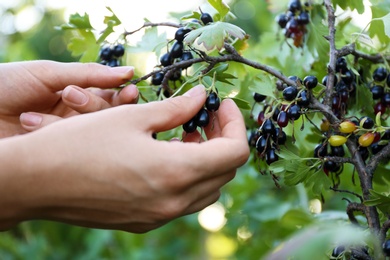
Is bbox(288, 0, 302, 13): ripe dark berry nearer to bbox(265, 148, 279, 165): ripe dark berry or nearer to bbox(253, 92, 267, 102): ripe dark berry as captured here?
bbox(253, 92, 267, 102): ripe dark berry

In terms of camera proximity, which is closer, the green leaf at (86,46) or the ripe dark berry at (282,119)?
the ripe dark berry at (282,119)

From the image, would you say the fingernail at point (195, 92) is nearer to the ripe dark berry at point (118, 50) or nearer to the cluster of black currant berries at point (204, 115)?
the cluster of black currant berries at point (204, 115)

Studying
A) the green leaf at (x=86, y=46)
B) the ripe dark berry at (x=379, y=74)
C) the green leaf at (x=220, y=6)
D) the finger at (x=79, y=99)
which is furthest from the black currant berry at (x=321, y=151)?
the green leaf at (x=86, y=46)

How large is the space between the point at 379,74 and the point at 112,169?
534 millimetres

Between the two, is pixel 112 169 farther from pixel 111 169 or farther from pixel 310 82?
pixel 310 82

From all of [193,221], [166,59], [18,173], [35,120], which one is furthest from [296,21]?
[193,221]

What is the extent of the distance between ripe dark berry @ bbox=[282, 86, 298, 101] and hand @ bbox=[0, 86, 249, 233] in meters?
0.12

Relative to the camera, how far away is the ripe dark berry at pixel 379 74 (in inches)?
41.3

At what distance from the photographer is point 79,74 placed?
3.53ft

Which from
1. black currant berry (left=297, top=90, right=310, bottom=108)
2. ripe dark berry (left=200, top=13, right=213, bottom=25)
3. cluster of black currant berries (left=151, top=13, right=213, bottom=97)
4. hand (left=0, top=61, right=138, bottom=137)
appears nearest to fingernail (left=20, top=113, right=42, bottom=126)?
hand (left=0, top=61, right=138, bottom=137)

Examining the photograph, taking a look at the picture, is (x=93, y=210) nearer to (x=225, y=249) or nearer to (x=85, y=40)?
(x=85, y=40)

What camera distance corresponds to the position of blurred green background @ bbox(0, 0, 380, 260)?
5.92 ft

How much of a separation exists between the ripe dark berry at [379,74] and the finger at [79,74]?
1.40 feet

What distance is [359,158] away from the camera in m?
0.93
